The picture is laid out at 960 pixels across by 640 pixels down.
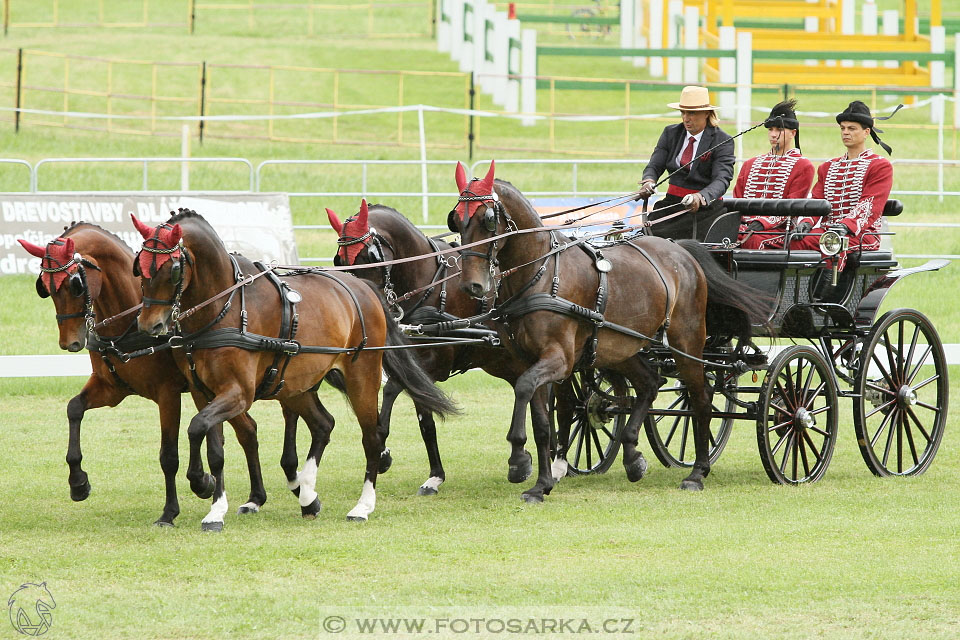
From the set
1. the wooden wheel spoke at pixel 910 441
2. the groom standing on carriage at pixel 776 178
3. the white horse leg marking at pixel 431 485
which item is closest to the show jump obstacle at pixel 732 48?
the groom standing on carriage at pixel 776 178

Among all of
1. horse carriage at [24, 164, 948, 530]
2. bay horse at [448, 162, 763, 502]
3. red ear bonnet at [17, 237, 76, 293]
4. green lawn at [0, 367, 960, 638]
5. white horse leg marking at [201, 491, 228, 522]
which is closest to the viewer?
green lawn at [0, 367, 960, 638]

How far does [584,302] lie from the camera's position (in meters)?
7.79

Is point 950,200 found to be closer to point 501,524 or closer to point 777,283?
point 777,283

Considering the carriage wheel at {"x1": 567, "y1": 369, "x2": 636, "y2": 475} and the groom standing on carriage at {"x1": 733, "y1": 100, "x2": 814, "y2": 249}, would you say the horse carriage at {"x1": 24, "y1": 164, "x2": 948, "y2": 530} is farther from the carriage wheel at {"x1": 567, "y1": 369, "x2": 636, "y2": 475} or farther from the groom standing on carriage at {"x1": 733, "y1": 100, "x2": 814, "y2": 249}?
the groom standing on carriage at {"x1": 733, "y1": 100, "x2": 814, "y2": 249}

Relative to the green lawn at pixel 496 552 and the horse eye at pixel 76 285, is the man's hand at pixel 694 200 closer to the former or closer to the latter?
the green lawn at pixel 496 552

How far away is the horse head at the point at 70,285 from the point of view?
6570 millimetres

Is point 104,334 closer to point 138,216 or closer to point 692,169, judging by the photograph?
point 692,169

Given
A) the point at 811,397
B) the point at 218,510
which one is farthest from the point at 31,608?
the point at 811,397

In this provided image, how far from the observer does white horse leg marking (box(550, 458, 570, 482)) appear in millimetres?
8445

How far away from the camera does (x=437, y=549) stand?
636 cm

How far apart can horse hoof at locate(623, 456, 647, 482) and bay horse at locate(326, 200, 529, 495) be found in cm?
93

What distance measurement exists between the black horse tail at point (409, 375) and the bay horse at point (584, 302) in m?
0.44

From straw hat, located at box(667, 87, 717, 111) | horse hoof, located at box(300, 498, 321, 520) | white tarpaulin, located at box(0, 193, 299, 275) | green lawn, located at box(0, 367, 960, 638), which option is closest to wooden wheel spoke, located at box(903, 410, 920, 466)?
→ green lawn, located at box(0, 367, 960, 638)

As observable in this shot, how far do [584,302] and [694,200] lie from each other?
1.17 metres
